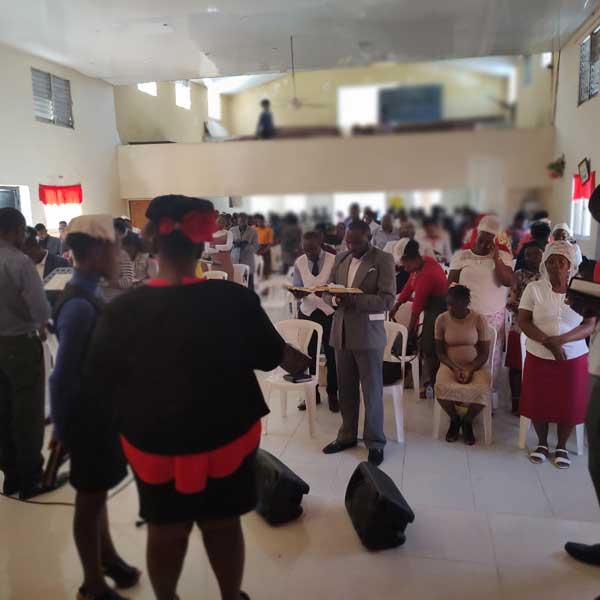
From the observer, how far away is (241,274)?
6.83 feet

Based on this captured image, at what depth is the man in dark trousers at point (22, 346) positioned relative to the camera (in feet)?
5.98

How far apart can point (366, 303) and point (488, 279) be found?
40.4 inches

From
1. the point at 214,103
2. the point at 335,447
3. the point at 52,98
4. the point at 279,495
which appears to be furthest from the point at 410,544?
the point at 52,98

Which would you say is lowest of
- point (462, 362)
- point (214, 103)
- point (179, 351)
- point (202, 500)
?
point (462, 362)

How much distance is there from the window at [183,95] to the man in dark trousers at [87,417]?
0.61 metres

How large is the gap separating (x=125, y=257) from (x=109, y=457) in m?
0.64

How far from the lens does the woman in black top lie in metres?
1.36

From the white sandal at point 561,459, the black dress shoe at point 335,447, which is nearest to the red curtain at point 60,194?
the black dress shoe at point 335,447

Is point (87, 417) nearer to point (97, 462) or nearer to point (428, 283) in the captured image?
point (97, 462)

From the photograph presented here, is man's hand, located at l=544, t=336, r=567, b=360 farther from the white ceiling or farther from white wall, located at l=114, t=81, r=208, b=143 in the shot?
white wall, located at l=114, t=81, r=208, b=143

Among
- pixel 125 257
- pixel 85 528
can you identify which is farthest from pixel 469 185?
pixel 85 528

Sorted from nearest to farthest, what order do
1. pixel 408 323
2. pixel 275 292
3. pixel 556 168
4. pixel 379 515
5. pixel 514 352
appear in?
pixel 556 168 → pixel 379 515 → pixel 275 292 → pixel 514 352 → pixel 408 323

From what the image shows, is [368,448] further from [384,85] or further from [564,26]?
[564,26]

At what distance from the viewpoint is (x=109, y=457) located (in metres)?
1.61
